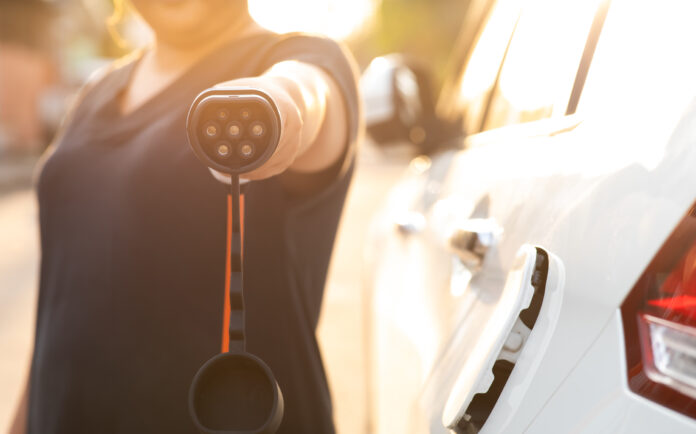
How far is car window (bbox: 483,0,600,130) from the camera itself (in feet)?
5.21

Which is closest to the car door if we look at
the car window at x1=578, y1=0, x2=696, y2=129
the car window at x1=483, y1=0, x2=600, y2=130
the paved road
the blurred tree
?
the car window at x1=483, y1=0, x2=600, y2=130

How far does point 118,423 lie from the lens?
1.60 m

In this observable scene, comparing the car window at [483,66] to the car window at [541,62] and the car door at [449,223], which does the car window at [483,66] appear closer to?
the car door at [449,223]

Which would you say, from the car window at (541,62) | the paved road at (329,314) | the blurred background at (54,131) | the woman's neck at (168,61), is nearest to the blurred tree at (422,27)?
the blurred background at (54,131)

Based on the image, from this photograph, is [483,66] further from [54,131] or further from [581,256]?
[54,131]

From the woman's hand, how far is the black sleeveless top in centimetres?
3

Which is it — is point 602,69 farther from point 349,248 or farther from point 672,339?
point 349,248

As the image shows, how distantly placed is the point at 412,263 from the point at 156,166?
3.46ft

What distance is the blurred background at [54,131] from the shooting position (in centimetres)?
504

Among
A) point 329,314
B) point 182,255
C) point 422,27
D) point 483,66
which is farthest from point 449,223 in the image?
point 422,27

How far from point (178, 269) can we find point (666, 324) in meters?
0.94

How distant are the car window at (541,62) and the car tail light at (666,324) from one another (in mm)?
640

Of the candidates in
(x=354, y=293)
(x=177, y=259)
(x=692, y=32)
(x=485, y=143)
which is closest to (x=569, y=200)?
(x=692, y=32)

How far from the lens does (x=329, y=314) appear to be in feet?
21.4
